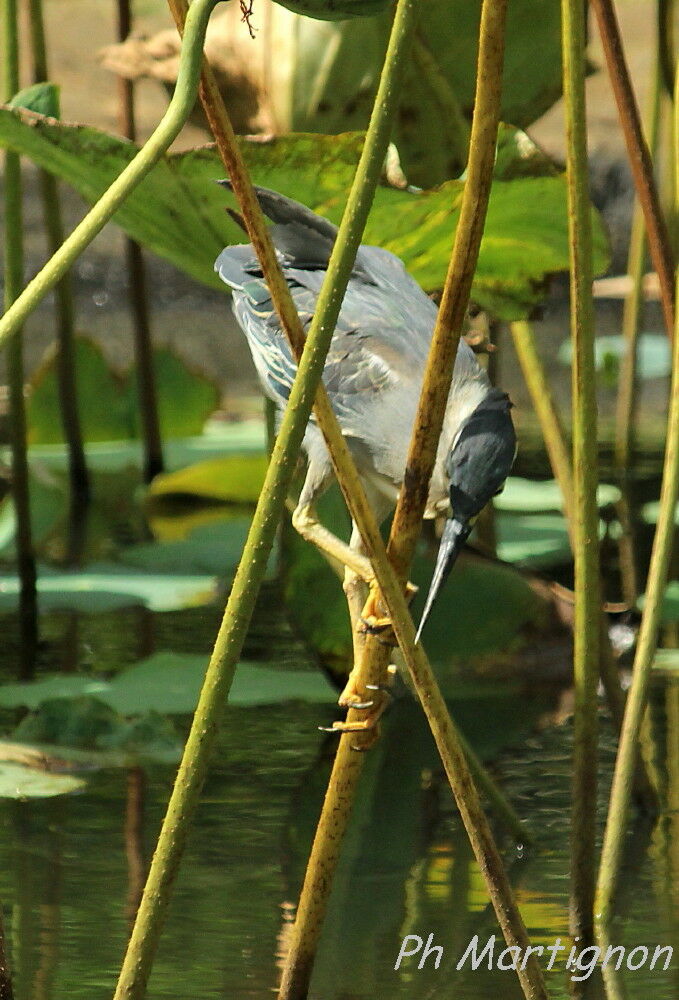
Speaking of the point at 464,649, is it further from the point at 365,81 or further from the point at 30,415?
the point at 30,415

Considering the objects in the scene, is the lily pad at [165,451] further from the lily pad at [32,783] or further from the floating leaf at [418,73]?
the lily pad at [32,783]

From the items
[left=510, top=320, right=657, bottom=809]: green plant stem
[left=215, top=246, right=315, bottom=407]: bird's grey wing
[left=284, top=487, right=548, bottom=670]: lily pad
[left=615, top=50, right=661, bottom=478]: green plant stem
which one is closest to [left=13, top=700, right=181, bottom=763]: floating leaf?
[left=284, top=487, right=548, bottom=670]: lily pad

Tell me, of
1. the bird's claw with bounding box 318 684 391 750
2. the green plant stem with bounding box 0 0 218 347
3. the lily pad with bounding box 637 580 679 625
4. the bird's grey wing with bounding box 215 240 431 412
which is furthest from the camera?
the lily pad with bounding box 637 580 679 625

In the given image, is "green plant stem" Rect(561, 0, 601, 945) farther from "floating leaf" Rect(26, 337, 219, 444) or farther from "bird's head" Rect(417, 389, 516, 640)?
"floating leaf" Rect(26, 337, 219, 444)

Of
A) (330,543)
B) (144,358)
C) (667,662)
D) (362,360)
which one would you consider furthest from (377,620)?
(144,358)

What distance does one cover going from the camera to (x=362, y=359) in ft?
5.15

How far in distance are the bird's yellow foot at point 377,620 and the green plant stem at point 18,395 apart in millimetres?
784

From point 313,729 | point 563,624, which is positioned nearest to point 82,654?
point 313,729

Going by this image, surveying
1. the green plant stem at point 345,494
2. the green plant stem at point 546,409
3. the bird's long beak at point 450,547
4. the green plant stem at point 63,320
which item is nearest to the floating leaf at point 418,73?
the green plant stem at point 63,320

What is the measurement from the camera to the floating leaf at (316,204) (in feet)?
4.79

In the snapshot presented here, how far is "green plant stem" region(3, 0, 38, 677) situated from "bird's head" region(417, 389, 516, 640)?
72 cm

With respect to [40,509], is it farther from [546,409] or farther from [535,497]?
[546,409]

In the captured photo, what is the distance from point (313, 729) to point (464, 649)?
25 cm

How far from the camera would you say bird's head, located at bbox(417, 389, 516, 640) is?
1281 millimetres
